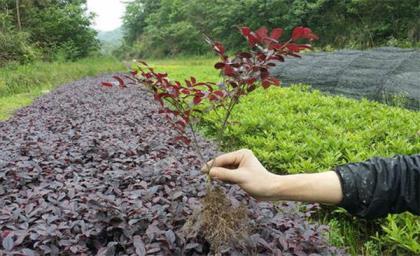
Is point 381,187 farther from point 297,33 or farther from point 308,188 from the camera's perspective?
point 297,33

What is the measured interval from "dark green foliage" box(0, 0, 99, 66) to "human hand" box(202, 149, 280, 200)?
2004 cm

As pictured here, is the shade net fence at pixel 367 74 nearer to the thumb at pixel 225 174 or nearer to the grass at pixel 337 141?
the grass at pixel 337 141

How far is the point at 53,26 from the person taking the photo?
2605 centimetres

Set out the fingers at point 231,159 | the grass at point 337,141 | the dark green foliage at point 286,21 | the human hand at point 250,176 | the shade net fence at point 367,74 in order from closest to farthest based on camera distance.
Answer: the human hand at point 250,176 → the fingers at point 231,159 → the grass at point 337,141 → the shade net fence at point 367,74 → the dark green foliage at point 286,21

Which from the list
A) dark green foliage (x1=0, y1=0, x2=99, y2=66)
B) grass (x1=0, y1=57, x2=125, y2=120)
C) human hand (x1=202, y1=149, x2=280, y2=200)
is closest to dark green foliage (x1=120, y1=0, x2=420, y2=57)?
dark green foliage (x1=0, y1=0, x2=99, y2=66)

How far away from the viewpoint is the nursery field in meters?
1.93

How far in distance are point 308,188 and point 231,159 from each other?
1.08ft

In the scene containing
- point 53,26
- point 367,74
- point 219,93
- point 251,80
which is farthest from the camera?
point 53,26

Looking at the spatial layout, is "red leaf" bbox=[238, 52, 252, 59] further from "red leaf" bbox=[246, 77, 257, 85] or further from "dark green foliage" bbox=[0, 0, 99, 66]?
"dark green foliage" bbox=[0, 0, 99, 66]

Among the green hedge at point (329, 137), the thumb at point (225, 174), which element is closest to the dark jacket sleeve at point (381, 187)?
the thumb at point (225, 174)

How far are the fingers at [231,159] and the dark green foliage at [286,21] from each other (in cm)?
2301

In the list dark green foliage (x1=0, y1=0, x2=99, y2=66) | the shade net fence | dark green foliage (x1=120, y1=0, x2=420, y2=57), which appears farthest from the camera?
dark green foliage (x1=120, y1=0, x2=420, y2=57)

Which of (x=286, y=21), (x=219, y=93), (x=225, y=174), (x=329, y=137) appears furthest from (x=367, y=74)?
(x=286, y=21)

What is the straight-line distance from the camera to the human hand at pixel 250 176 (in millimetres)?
1644
